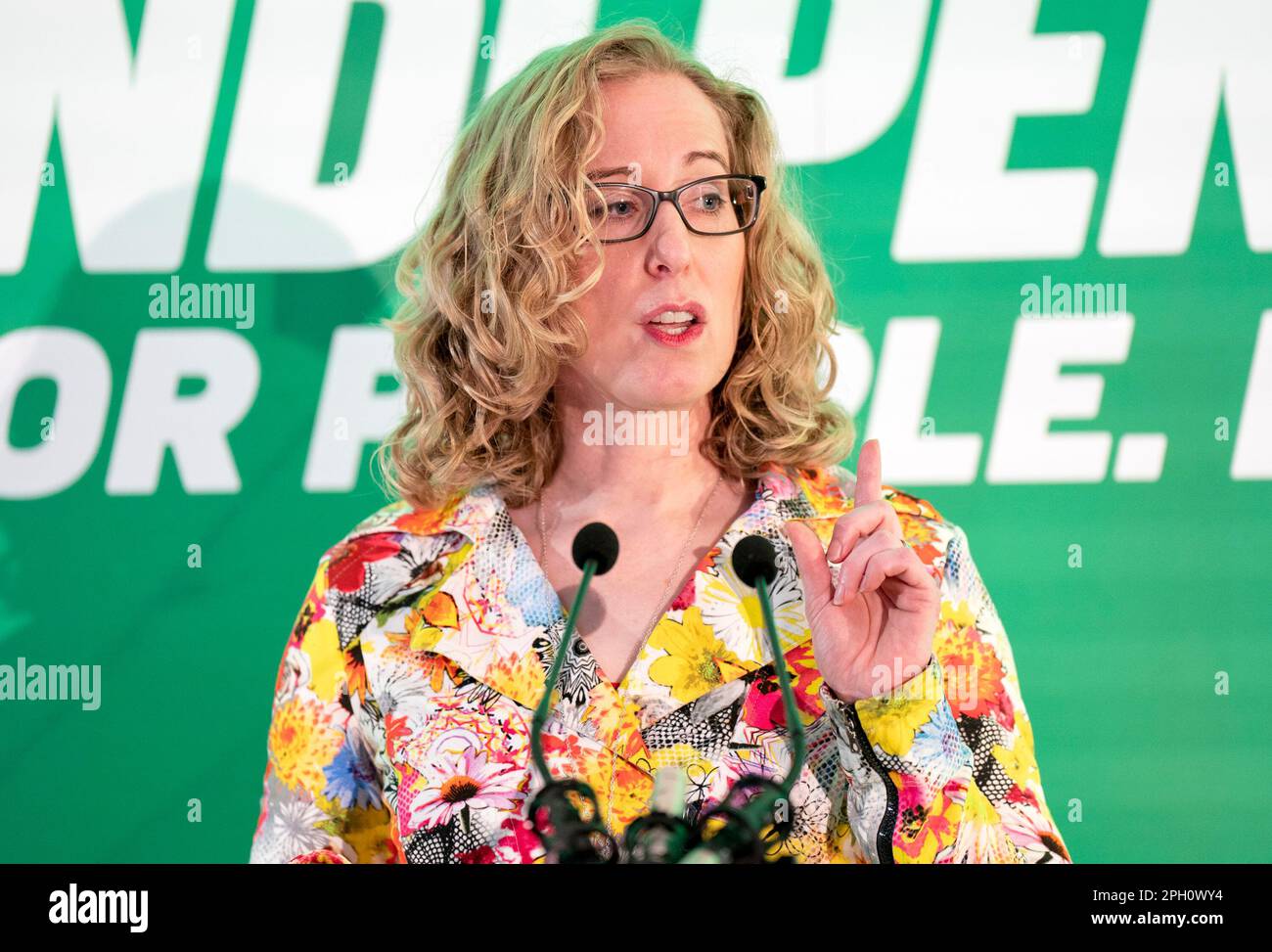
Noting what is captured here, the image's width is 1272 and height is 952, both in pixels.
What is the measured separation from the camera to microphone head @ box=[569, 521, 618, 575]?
4.03 ft

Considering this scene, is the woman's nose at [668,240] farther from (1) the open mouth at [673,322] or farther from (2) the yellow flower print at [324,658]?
(2) the yellow flower print at [324,658]

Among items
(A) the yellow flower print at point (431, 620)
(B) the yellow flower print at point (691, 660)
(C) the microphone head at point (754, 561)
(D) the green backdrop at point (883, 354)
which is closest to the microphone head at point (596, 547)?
(C) the microphone head at point (754, 561)

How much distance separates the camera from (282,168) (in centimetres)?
231

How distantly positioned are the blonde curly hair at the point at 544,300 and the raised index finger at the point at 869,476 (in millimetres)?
329

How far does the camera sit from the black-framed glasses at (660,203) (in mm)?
1573

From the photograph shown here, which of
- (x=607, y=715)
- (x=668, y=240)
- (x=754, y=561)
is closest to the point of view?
(x=754, y=561)

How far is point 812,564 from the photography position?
1.33 metres

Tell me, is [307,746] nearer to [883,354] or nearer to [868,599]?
[868,599]

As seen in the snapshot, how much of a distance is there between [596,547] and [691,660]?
0.29 meters

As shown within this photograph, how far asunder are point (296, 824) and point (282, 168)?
1.30 meters

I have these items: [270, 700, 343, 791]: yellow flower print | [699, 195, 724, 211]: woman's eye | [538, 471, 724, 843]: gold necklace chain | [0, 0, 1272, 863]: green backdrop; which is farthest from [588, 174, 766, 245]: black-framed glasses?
[270, 700, 343, 791]: yellow flower print

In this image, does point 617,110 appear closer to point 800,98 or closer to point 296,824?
point 800,98

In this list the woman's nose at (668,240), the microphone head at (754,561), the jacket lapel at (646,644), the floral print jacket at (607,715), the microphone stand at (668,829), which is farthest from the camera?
the woman's nose at (668,240)

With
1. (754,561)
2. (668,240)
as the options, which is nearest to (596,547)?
(754,561)
